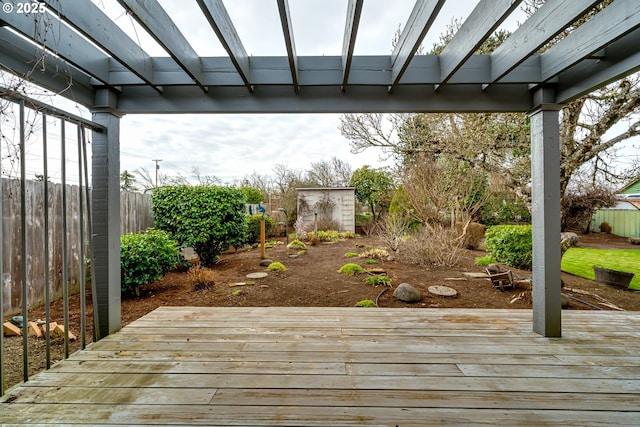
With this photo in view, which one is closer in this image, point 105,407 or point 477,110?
point 105,407

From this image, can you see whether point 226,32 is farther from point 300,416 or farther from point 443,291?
point 443,291

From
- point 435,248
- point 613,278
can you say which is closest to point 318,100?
point 435,248

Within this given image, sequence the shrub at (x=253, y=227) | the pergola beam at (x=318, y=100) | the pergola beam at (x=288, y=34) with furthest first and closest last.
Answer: the shrub at (x=253, y=227), the pergola beam at (x=318, y=100), the pergola beam at (x=288, y=34)

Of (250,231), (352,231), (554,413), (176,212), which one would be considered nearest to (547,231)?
(554,413)

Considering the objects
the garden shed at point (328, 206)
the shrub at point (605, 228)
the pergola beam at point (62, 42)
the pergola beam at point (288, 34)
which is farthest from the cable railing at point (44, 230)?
the shrub at point (605, 228)

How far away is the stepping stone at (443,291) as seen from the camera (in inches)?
152

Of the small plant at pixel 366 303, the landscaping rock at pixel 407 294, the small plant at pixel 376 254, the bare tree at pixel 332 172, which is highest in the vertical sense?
the bare tree at pixel 332 172

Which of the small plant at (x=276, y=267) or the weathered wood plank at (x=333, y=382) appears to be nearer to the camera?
the weathered wood plank at (x=333, y=382)

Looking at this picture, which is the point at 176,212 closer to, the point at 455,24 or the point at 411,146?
the point at 411,146

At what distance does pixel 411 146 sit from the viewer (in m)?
6.99

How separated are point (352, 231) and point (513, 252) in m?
5.42

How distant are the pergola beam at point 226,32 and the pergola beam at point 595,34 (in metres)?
2.05

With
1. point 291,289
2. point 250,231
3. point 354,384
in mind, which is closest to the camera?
point 354,384

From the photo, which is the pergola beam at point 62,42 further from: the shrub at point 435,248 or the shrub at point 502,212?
the shrub at point 502,212
